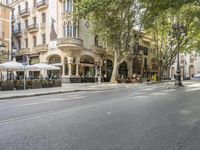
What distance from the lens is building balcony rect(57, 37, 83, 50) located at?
125ft

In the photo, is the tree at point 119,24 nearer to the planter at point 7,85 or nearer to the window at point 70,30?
the window at point 70,30

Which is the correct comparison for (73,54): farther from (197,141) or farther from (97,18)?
(197,141)

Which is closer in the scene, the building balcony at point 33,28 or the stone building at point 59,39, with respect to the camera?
the stone building at point 59,39

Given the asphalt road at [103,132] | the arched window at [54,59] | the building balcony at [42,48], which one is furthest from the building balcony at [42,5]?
the asphalt road at [103,132]

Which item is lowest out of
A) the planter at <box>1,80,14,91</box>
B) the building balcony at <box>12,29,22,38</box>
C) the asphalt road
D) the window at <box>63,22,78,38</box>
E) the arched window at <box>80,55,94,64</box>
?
the asphalt road

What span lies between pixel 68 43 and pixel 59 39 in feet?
5.44

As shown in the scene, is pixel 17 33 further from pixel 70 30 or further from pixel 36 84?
pixel 36 84

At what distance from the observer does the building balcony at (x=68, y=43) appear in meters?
38.1

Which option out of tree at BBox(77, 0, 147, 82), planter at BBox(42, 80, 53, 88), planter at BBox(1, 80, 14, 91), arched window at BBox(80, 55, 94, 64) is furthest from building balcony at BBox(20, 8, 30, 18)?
planter at BBox(1, 80, 14, 91)

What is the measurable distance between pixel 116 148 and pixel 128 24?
30680 mm

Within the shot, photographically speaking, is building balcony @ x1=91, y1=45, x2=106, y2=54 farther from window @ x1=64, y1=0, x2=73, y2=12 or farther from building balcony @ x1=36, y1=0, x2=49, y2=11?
building balcony @ x1=36, y1=0, x2=49, y2=11

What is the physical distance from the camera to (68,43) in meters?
38.1

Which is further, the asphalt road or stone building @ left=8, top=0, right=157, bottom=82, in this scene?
stone building @ left=8, top=0, right=157, bottom=82

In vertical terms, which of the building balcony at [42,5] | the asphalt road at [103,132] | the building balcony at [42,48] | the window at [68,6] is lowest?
the asphalt road at [103,132]
